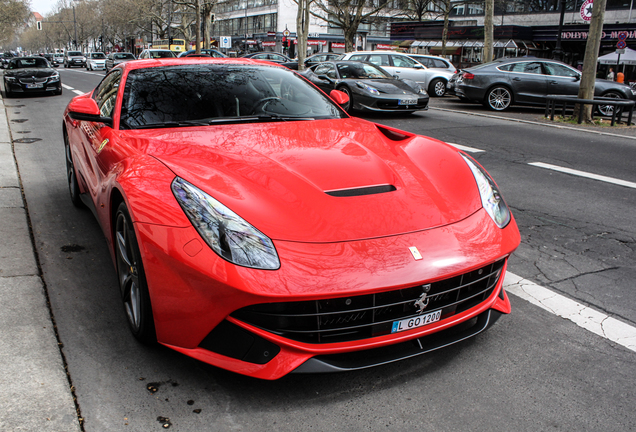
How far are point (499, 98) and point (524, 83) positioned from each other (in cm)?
76

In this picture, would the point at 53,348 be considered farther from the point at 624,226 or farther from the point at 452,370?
the point at 624,226

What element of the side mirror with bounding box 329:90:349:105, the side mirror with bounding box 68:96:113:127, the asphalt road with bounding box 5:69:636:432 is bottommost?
the asphalt road with bounding box 5:69:636:432

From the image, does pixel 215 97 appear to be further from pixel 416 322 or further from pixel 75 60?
pixel 75 60

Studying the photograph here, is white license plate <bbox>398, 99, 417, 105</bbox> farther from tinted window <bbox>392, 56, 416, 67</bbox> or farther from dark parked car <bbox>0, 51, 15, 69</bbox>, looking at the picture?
dark parked car <bbox>0, 51, 15, 69</bbox>

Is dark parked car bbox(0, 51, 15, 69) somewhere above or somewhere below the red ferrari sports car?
above

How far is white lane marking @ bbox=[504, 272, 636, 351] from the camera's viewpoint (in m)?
2.85

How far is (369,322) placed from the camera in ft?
7.09

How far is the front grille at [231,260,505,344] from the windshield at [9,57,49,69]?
20.3 m

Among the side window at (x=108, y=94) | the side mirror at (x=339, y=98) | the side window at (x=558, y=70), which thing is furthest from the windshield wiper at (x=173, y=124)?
the side window at (x=558, y=70)

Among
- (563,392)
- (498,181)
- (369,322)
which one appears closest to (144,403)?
(369,322)

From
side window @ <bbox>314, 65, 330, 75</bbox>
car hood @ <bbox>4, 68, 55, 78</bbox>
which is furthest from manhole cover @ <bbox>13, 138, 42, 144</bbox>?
car hood @ <bbox>4, 68, 55, 78</bbox>

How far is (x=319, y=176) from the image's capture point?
2.65m

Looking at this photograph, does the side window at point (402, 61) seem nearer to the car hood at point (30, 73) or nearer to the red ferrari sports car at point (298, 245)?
the car hood at point (30, 73)

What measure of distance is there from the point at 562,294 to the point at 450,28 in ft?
168
